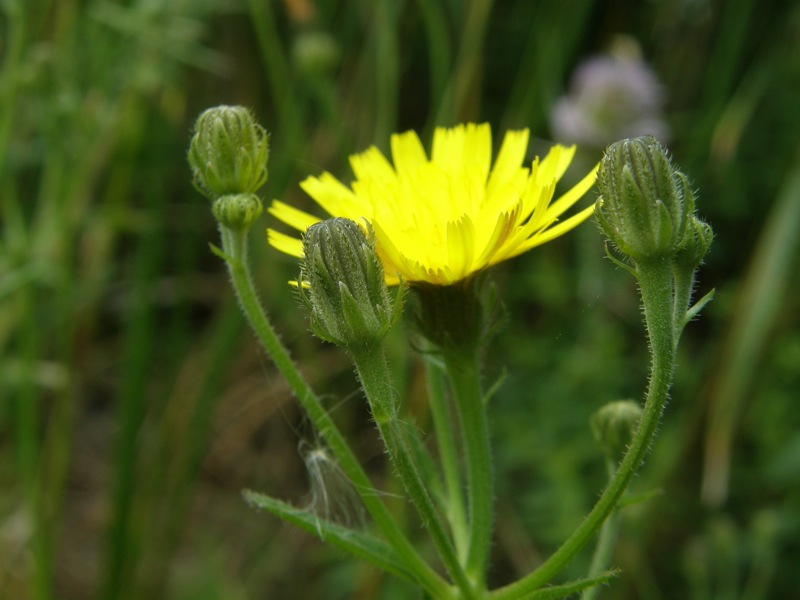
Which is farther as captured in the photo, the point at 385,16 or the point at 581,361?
the point at 581,361

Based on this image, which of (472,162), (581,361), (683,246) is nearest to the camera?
(683,246)

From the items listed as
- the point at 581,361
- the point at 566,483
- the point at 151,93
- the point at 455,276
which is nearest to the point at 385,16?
the point at 151,93

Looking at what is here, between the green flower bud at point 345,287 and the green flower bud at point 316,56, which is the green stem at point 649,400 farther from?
the green flower bud at point 316,56

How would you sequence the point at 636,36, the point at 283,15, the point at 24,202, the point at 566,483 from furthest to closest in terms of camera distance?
the point at 283,15
the point at 636,36
the point at 24,202
the point at 566,483

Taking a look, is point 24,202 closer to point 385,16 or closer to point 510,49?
point 385,16

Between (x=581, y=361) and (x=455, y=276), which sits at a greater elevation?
(x=455, y=276)

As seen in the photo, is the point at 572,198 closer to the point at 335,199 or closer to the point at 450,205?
the point at 450,205
